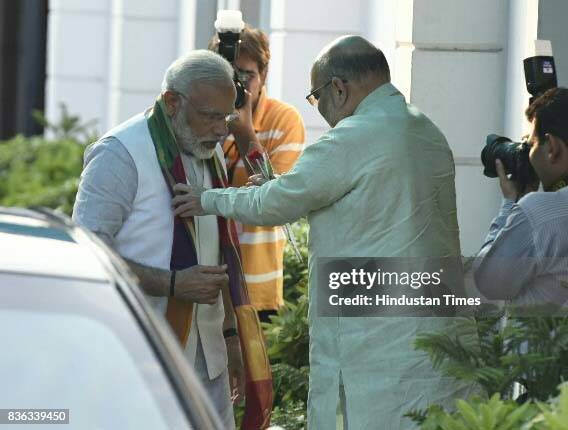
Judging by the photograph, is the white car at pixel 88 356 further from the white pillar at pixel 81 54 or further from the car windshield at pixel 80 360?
the white pillar at pixel 81 54

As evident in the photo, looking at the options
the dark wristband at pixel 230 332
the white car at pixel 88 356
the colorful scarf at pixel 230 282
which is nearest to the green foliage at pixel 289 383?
the dark wristband at pixel 230 332

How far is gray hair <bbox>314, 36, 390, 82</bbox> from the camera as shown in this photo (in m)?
4.68

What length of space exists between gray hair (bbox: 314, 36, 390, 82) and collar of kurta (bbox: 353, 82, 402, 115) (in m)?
0.06

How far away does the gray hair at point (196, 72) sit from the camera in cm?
489

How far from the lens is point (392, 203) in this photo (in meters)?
4.57

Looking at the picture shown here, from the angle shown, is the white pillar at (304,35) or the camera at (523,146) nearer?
the camera at (523,146)

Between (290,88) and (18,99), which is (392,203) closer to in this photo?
(290,88)

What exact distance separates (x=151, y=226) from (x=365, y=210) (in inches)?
28.7

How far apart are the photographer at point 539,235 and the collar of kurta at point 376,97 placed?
46cm

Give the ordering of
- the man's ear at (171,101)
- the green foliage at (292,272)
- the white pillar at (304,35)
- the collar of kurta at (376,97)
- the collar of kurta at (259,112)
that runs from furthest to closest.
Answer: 1. the white pillar at (304,35)
2. the green foliage at (292,272)
3. the collar of kurta at (259,112)
4. the man's ear at (171,101)
5. the collar of kurta at (376,97)

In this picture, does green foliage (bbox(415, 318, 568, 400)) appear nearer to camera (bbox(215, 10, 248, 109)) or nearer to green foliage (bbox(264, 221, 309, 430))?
green foliage (bbox(264, 221, 309, 430))

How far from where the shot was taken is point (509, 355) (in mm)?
4207

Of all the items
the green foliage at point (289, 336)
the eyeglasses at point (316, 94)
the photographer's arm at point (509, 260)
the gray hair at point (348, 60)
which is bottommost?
the green foliage at point (289, 336)

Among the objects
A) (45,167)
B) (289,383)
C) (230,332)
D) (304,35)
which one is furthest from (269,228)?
(45,167)
